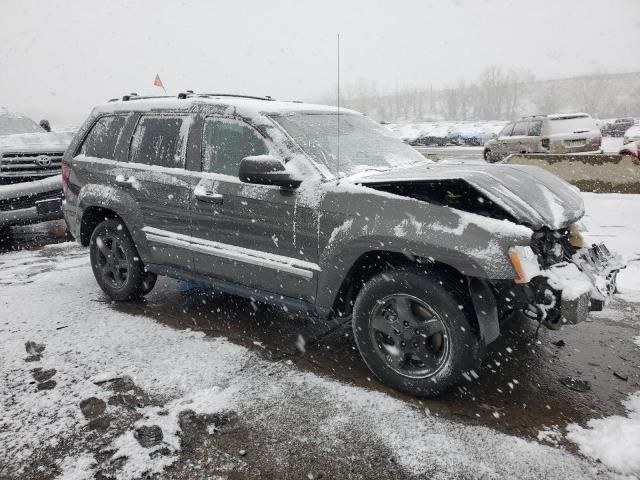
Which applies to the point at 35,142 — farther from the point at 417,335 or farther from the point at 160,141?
the point at 417,335

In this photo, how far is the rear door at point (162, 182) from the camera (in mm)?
3801

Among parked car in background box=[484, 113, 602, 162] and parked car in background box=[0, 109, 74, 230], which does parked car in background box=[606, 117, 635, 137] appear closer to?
parked car in background box=[484, 113, 602, 162]

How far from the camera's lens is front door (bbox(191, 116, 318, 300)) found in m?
3.17

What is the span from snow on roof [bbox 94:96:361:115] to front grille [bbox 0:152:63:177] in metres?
3.26

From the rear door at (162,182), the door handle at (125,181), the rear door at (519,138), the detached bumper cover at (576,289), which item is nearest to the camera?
Answer: the detached bumper cover at (576,289)

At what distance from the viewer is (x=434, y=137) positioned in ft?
118

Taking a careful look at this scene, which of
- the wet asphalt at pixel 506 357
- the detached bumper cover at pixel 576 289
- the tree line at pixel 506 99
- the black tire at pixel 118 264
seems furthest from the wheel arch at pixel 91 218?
the tree line at pixel 506 99

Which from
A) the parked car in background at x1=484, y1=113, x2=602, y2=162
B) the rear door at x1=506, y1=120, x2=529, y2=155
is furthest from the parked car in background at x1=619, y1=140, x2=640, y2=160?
the rear door at x1=506, y1=120, x2=529, y2=155

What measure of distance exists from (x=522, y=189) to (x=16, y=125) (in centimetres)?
960

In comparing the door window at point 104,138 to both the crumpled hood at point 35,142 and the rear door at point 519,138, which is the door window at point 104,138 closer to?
the crumpled hood at point 35,142

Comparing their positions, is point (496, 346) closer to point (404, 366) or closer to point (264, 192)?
point (404, 366)

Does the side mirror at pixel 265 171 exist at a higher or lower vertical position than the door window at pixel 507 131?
lower

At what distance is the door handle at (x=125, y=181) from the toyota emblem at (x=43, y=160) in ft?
12.9

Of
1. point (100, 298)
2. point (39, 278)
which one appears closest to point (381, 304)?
point (100, 298)
